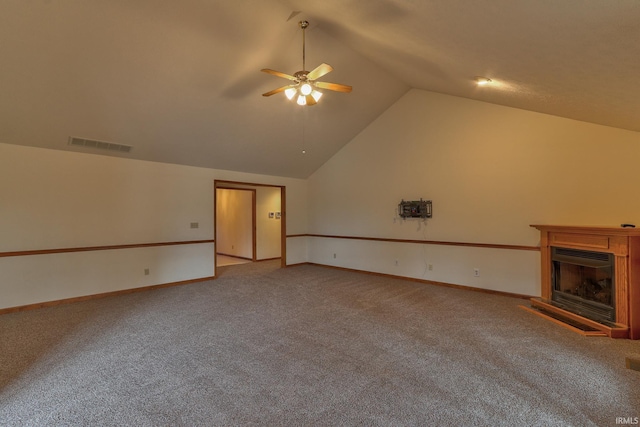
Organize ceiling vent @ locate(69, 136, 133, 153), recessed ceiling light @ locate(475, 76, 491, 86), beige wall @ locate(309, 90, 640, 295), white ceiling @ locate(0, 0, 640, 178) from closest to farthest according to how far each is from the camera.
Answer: white ceiling @ locate(0, 0, 640, 178) < recessed ceiling light @ locate(475, 76, 491, 86) < beige wall @ locate(309, 90, 640, 295) < ceiling vent @ locate(69, 136, 133, 153)

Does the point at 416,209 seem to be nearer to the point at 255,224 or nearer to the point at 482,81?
the point at 482,81

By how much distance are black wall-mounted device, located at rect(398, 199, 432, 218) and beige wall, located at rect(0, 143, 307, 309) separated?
378 cm

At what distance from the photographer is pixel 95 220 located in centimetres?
463

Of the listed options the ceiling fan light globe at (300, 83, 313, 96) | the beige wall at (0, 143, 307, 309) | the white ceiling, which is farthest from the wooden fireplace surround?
the beige wall at (0, 143, 307, 309)

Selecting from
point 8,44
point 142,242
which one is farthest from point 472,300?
point 8,44

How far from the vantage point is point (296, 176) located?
7402 mm

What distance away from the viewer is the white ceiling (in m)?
2.01

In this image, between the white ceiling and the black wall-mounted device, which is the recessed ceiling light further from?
the black wall-mounted device

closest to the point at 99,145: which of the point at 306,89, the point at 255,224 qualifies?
the point at 306,89

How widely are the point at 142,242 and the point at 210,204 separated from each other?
1.41 metres

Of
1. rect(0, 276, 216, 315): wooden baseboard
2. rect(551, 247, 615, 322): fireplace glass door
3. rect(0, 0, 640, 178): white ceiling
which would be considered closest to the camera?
rect(0, 0, 640, 178): white ceiling

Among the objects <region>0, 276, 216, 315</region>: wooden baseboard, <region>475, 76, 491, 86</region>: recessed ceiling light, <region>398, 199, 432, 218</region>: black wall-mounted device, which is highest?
<region>475, 76, 491, 86</region>: recessed ceiling light

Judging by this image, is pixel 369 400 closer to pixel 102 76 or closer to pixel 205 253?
pixel 102 76

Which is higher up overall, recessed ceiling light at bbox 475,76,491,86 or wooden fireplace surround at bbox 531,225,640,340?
recessed ceiling light at bbox 475,76,491,86
